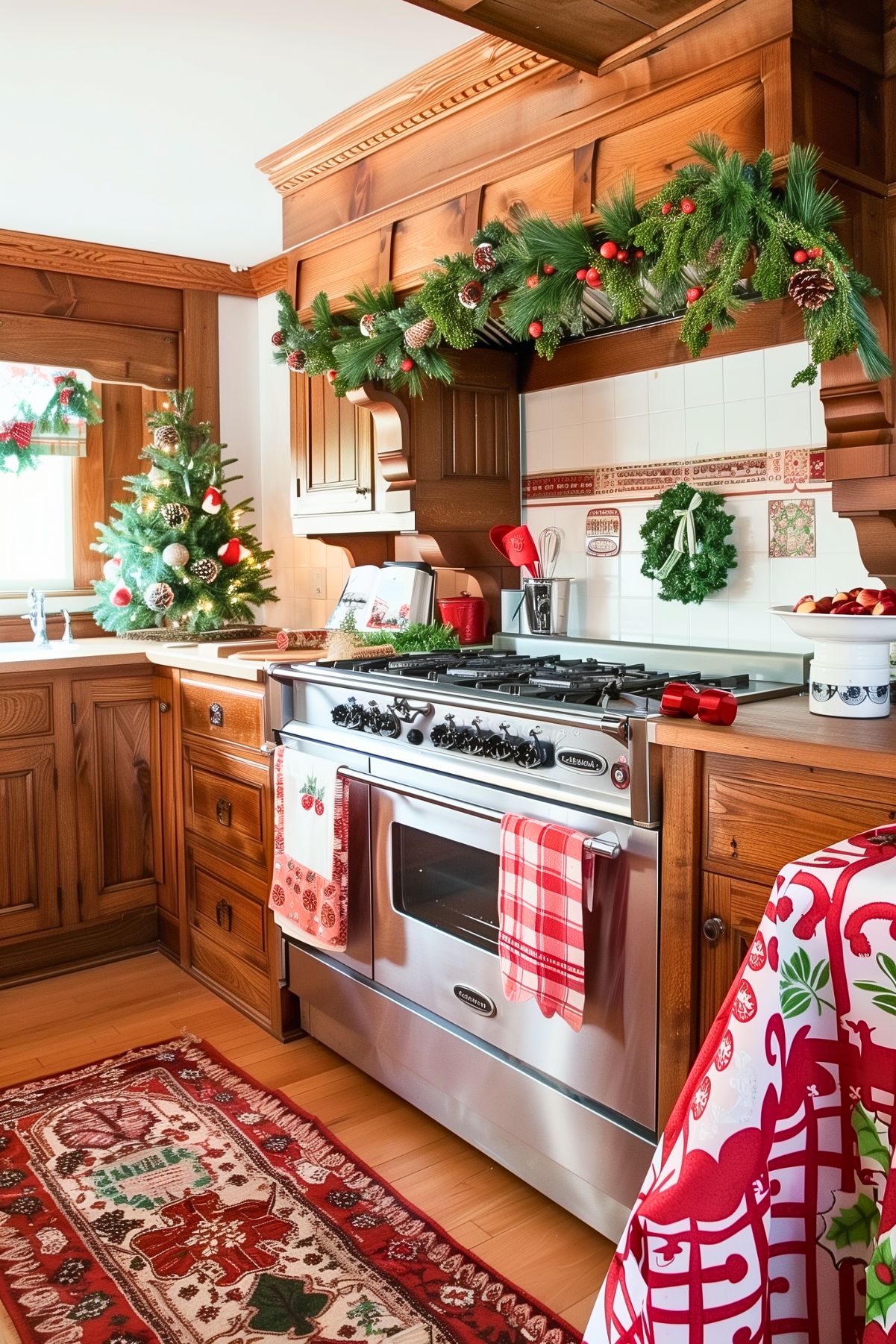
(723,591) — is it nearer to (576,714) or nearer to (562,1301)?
(576,714)

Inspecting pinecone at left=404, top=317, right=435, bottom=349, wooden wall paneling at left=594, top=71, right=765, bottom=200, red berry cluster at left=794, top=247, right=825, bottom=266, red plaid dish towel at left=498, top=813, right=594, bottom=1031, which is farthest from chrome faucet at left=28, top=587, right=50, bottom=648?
red berry cluster at left=794, top=247, right=825, bottom=266

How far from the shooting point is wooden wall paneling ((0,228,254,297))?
3.61m

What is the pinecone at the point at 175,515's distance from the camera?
11.4 ft

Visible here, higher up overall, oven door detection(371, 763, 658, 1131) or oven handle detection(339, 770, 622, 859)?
oven handle detection(339, 770, 622, 859)

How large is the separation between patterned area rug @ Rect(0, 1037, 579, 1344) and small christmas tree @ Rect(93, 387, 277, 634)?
1.58 m

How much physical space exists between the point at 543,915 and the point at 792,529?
3.29 feet

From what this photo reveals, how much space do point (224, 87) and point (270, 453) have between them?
1726 mm

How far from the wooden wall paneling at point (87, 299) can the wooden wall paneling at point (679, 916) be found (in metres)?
3.02

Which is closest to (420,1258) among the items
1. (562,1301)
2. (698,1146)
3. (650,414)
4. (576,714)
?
(562,1301)

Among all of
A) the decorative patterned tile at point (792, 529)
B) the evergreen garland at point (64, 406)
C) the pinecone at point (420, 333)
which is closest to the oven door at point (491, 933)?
the decorative patterned tile at point (792, 529)

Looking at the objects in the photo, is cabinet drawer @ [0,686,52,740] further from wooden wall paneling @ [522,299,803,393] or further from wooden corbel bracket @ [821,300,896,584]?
wooden corbel bracket @ [821,300,896,584]

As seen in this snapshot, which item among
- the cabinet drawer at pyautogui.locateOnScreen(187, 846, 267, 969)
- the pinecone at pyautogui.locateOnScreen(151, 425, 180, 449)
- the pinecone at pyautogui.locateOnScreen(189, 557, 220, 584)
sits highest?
the pinecone at pyautogui.locateOnScreen(151, 425, 180, 449)

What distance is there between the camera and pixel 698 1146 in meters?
0.77

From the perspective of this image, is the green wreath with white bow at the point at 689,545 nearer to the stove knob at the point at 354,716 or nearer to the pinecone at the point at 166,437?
the stove knob at the point at 354,716
